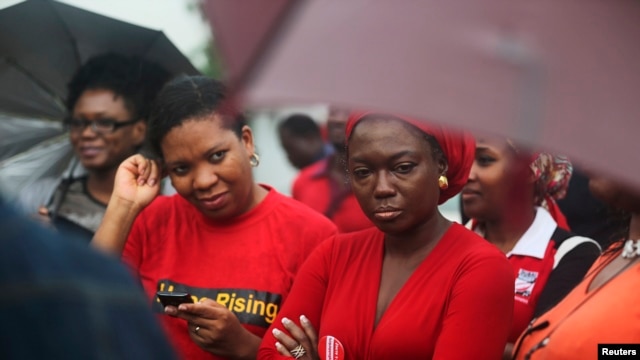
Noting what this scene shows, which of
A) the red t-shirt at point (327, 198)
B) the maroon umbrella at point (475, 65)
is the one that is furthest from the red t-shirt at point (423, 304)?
the red t-shirt at point (327, 198)

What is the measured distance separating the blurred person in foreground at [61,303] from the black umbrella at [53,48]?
3.68 m

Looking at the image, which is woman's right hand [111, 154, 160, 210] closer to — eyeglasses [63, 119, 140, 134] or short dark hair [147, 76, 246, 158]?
short dark hair [147, 76, 246, 158]

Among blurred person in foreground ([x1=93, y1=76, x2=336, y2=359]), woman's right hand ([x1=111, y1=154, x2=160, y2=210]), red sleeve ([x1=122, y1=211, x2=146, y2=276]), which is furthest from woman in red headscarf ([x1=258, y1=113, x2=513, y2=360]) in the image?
woman's right hand ([x1=111, y1=154, x2=160, y2=210])

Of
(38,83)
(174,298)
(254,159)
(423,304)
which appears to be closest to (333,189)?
(38,83)

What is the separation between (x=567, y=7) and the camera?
198 cm

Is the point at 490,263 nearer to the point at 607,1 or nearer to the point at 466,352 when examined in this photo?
the point at 466,352

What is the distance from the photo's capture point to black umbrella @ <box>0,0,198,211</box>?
5.54 m

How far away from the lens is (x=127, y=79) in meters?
5.60

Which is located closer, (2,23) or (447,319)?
(447,319)

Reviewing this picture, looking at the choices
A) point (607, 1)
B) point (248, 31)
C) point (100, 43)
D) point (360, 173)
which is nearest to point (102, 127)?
point (100, 43)

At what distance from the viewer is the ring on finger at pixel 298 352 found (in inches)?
143

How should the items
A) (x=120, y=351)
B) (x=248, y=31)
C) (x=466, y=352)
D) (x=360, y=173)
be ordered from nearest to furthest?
(x=120, y=351)
(x=248, y=31)
(x=466, y=352)
(x=360, y=173)

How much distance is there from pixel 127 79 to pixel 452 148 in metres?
2.49

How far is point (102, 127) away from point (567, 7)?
3.97 meters
